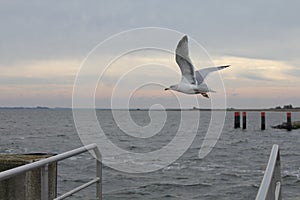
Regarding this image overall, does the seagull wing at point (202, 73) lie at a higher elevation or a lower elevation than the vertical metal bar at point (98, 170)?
higher

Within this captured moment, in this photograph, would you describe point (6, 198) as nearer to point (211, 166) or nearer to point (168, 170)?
point (168, 170)

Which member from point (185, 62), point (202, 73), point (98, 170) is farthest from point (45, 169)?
point (202, 73)

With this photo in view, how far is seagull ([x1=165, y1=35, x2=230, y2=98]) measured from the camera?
6283 millimetres

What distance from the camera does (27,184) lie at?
179 inches

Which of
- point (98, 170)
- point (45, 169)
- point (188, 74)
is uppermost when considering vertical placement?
point (188, 74)

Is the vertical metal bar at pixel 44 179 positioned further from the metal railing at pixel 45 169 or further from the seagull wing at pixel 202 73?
the seagull wing at pixel 202 73

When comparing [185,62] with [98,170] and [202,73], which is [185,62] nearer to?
[202,73]

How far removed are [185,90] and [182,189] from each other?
1043 centimetres

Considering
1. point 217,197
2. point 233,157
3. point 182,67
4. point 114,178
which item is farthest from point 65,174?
point 182,67

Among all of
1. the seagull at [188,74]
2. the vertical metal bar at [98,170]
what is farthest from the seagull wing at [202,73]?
the vertical metal bar at [98,170]

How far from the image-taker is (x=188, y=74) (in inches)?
263

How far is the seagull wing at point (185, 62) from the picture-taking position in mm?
6258

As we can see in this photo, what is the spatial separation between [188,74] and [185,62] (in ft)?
0.63

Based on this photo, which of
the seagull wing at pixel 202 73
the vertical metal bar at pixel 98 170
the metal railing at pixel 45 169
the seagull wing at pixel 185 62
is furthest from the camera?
the seagull wing at pixel 202 73
